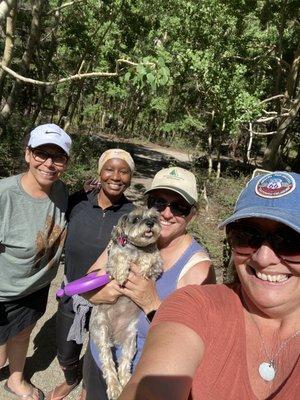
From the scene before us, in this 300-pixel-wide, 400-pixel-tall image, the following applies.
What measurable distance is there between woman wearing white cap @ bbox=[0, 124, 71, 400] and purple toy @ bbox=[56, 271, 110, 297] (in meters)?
0.55

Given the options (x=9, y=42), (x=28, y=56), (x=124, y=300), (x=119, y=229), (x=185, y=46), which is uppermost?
(x=185, y=46)

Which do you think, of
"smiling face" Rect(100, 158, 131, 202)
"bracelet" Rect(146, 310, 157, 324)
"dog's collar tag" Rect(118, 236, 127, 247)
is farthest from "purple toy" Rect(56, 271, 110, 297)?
"smiling face" Rect(100, 158, 131, 202)

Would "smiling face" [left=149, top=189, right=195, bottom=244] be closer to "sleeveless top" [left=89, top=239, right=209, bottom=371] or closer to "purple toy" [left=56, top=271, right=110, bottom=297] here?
"sleeveless top" [left=89, top=239, right=209, bottom=371]

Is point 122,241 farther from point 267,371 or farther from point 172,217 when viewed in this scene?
point 267,371

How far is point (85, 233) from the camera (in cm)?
347

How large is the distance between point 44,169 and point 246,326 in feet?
6.73

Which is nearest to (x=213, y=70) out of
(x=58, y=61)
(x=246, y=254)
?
(x=246, y=254)

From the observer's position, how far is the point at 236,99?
464 inches

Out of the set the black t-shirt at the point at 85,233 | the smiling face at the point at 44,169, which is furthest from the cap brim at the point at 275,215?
the black t-shirt at the point at 85,233

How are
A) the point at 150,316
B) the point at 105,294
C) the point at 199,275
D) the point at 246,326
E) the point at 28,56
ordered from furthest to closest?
the point at 28,56 < the point at 105,294 < the point at 150,316 < the point at 199,275 < the point at 246,326

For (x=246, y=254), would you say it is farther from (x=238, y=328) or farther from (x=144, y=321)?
(x=144, y=321)

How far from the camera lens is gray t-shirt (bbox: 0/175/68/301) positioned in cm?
309

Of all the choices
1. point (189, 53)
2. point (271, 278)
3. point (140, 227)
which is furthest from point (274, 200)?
point (189, 53)

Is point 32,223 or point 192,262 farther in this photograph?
point 32,223
